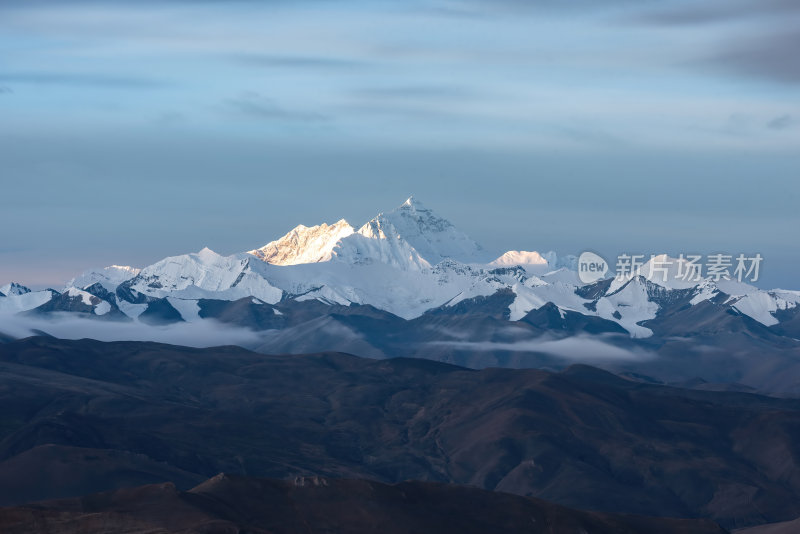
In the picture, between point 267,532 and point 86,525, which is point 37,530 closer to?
point 86,525

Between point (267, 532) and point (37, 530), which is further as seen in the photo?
point (267, 532)

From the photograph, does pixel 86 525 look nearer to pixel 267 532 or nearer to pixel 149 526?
pixel 149 526

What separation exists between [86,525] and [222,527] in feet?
58.8

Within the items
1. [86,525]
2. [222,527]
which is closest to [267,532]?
[222,527]

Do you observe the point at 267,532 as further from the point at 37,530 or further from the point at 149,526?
the point at 37,530

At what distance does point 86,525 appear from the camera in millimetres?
184125

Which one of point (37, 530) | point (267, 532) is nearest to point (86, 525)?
point (37, 530)

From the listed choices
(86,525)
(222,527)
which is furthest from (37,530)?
(222,527)

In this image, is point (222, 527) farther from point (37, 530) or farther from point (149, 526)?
point (37, 530)

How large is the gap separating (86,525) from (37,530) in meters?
7.15

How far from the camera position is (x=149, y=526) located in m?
185

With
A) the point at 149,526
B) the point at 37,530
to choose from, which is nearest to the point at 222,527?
the point at 149,526

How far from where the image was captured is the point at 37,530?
17925cm

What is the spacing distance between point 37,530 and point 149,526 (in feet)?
47.9
